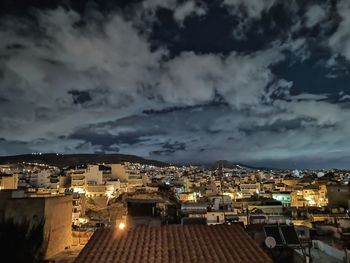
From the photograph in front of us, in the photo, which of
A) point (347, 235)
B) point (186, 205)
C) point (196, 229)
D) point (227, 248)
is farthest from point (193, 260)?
point (186, 205)

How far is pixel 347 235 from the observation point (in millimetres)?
17219

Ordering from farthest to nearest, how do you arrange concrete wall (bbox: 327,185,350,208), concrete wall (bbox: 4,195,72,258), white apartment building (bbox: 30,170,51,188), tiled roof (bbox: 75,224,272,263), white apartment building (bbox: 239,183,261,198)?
white apartment building (bbox: 30,170,51,188)
white apartment building (bbox: 239,183,261,198)
concrete wall (bbox: 327,185,350,208)
concrete wall (bbox: 4,195,72,258)
tiled roof (bbox: 75,224,272,263)

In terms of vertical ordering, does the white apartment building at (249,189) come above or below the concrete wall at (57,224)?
above

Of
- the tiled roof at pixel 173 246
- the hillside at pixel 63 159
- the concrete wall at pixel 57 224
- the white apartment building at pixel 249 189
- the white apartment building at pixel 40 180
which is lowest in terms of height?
the concrete wall at pixel 57 224

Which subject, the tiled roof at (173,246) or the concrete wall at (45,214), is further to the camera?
the concrete wall at (45,214)

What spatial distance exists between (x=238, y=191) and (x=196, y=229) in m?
64.6

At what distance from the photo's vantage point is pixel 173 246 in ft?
22.5

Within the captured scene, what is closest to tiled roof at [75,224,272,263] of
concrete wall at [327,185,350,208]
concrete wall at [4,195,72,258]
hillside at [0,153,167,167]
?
concrete wall at [4,195,72,258]

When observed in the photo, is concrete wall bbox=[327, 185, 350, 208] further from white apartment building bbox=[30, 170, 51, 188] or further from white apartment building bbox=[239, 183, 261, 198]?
white apartment building bbox=[30, 170, 51, 188]

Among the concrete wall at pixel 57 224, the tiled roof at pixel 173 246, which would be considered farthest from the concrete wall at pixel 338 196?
the tiled roof at pixel 173 246

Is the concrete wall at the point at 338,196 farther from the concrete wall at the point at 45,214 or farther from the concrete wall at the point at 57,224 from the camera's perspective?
the concrete wall at the point at 45,214

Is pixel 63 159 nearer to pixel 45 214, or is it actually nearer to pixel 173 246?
pixel 45 214

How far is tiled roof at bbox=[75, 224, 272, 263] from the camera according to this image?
6.45 metres

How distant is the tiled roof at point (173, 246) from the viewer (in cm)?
645
